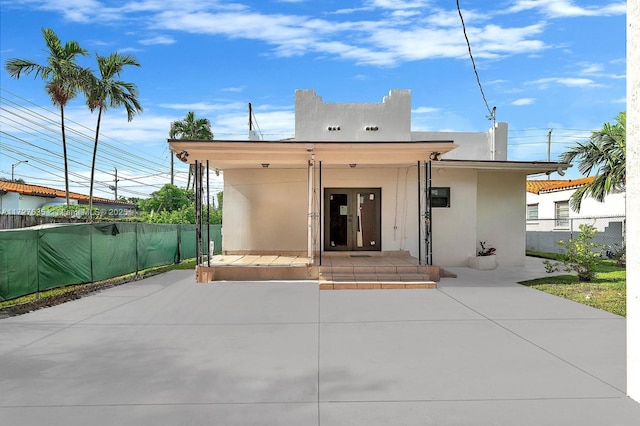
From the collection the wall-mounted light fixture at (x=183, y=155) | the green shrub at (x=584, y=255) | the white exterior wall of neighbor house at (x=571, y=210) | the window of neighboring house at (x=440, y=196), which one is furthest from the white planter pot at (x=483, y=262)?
the wall-mounted light fixture at (x=183, y=155)

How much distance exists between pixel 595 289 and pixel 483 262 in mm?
4514

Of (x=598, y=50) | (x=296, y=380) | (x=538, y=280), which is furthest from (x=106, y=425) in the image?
(x=598, y=50)

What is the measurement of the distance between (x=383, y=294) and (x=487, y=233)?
7085 mm

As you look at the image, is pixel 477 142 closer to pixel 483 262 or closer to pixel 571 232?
pixel 483 262

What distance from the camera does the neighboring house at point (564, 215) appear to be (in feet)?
64.6

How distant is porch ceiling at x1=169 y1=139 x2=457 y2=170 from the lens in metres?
11.2

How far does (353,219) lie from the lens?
14.5 meters

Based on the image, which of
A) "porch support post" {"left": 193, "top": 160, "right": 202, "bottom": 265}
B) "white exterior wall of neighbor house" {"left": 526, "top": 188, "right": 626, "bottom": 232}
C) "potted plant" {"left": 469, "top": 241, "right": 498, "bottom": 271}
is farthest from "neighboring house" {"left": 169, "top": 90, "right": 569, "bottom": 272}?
"white exterior wall of neighbor house" {"left": 526, "top": 188, "right": 626, "bottom": 232}

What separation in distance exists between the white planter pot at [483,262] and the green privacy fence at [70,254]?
34.7 feet

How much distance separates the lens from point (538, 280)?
11750mm

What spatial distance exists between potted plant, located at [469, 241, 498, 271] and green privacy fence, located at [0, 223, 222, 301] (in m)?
10.6

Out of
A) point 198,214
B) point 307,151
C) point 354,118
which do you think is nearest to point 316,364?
point 307,151

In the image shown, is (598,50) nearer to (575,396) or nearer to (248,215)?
(248,215)

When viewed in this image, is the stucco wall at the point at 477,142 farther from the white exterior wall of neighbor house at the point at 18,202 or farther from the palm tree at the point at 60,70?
A: the white exterior wall of neighbor house at the point at 18,202
